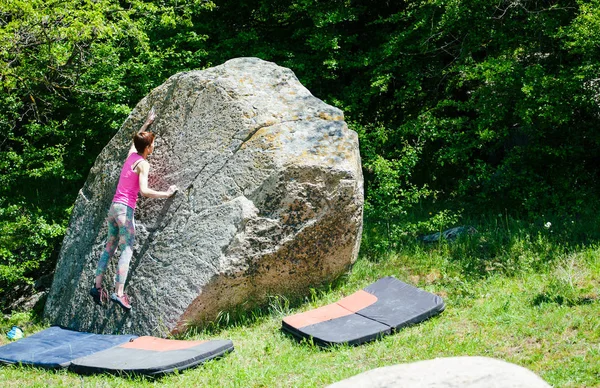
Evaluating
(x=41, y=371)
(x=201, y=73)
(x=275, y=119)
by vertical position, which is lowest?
(x=41, y=371)

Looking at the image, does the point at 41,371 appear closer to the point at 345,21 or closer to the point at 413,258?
the point at 413,258

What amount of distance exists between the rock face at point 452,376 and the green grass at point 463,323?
1.52 metres

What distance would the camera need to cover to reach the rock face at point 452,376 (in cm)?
321

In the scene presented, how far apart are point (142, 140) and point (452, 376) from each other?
4.60 meters

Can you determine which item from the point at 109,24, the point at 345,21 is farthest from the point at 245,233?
the point at 345,21

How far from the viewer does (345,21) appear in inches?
459

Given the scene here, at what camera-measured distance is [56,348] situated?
6520 millimetres

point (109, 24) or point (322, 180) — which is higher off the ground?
point (109, 24)

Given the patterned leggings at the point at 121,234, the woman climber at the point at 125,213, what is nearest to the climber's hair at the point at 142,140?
the woman climber at the point at 125,213

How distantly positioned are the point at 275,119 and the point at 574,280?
339cm

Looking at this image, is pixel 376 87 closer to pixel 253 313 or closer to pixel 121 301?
pixel 253 313

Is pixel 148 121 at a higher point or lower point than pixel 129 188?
higher

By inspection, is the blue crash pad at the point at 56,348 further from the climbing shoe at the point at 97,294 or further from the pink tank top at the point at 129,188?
the pink tank top at the point at 129,188

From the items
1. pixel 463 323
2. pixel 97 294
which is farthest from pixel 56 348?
pixel 463 323
